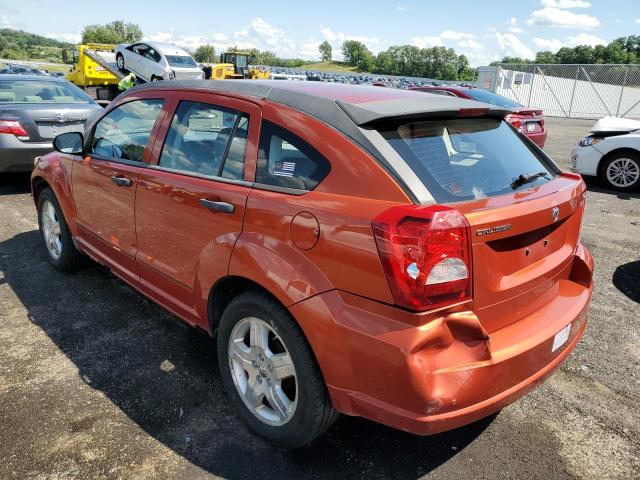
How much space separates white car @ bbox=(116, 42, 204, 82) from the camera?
23.1 metres

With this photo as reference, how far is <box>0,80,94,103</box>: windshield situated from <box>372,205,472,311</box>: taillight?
8015 mm

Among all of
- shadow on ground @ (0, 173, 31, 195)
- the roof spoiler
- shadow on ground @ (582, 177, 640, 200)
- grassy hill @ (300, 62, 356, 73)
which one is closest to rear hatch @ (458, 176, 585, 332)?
the roof spoiler

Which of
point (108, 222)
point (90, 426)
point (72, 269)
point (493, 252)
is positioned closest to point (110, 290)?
point (72, 269)

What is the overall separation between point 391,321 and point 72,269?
3.77m

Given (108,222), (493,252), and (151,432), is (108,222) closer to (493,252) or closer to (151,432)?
(151,432)

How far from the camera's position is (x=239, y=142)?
8.78 ft

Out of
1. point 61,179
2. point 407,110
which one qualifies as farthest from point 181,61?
point 407,110

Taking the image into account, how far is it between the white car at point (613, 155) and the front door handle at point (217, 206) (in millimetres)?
8243

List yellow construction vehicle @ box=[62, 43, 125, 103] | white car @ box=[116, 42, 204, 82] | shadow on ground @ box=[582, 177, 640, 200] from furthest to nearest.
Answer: yellow construction vehicle @ box=[62, 43, 125, 103], white car @ box=[116, 42, 204, 82], shadow on ground @ box=[582, 177, 640, 200]

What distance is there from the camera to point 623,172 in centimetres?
859

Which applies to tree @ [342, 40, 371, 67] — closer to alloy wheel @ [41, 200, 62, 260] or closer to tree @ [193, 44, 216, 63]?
tree @ [193, 44, 216, 63]

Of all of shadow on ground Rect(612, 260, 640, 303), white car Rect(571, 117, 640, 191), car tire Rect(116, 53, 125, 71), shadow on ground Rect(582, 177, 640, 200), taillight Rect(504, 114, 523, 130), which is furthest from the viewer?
car tire Rect(116, 53, 125, 71)

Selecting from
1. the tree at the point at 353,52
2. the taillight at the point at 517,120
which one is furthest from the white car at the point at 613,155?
the tree at the point at 353,52

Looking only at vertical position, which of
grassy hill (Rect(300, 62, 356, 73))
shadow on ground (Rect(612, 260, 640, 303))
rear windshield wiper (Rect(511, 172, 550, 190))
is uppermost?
grassy hill (Rect(300, 62, 356, 73))
